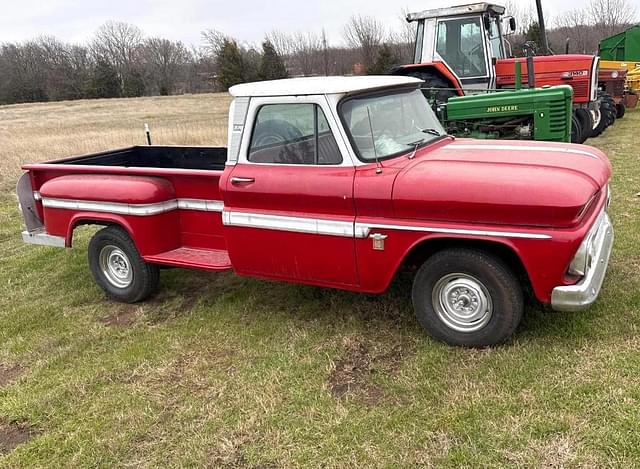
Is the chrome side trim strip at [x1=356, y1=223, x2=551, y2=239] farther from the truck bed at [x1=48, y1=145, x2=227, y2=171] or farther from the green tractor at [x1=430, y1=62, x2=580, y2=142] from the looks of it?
the green tractor at [x1=430, y1=62, x2=580, y2=142]

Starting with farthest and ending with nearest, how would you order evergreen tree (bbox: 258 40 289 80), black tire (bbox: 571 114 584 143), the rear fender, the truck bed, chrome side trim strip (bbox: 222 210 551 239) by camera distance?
evergreen tree (bbox: 258 40 289 80) → black tire (bbox: 571 114 584 143) → the truck bed → the rear fender → chrome side trim strip (bbox: 222 210 551 239)

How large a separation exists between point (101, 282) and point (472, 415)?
376 centimetres

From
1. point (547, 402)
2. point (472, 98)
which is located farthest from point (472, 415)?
point (472, 98)

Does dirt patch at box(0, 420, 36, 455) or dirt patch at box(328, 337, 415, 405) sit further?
dirt patch at box(328, 337, 415, 405)

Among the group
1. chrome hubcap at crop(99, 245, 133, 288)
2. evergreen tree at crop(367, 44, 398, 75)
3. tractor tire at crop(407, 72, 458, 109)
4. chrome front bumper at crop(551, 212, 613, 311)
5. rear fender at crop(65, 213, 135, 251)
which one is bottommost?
chrome hubcap at crop(99, 245, 133, 288)

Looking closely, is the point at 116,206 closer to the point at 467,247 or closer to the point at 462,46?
the point at 467,247

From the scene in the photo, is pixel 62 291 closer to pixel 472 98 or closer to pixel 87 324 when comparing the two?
pixel 87 324

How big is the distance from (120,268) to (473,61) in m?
8.59

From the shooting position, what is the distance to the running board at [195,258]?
186 inches

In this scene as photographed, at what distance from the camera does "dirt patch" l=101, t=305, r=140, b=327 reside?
5074 millimetres

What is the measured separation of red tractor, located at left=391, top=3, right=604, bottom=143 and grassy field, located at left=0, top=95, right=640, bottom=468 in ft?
21.6

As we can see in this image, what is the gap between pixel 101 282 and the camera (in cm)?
555

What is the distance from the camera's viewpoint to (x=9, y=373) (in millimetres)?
4395

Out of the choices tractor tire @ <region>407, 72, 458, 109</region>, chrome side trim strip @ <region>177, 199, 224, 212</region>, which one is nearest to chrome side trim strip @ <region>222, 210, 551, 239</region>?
chrome side trim strip @ <region>177, 199, 224, 212</region>
